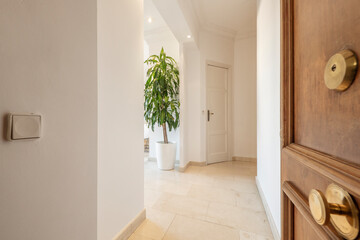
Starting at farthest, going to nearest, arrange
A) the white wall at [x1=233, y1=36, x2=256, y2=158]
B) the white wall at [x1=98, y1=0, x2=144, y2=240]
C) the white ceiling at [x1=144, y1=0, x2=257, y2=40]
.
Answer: the white wall at [x1=233, y1=36, x2=256, y2=158], the white ceiling at [x1=144, y1=0, x2=257, y2=40], the white wall at [x1=98, y1=0, x2=144, y2=240]

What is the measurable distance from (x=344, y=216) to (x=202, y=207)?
5.88ft

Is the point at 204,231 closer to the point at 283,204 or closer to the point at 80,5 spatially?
the point at 283,204

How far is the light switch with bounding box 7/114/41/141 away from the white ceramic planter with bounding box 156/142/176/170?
2543 millimetres

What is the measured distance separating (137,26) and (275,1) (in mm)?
1249

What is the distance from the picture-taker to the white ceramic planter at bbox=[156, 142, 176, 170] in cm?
310

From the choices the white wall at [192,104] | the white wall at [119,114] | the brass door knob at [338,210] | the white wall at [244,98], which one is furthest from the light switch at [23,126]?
the white wall at [244,98]

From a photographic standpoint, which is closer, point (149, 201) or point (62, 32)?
point (62, 32)

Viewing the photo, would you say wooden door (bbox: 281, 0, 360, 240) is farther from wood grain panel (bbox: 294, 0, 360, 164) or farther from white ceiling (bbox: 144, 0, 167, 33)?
white ceiling (bbox: 144, 0, 167, 33)

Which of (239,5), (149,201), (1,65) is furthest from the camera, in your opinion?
(239,5)

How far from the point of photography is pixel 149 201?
2.01m

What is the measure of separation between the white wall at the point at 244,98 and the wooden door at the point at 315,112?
334 centimetres

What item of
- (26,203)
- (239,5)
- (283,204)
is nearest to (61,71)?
(26,203)

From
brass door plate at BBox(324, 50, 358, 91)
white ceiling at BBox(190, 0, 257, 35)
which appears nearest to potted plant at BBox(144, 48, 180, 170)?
white ceiling at BBox(190, 0, 257, 35)

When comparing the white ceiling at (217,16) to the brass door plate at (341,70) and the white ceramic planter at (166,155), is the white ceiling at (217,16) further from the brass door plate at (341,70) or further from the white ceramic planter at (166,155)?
the brass door plate at (341,70)
